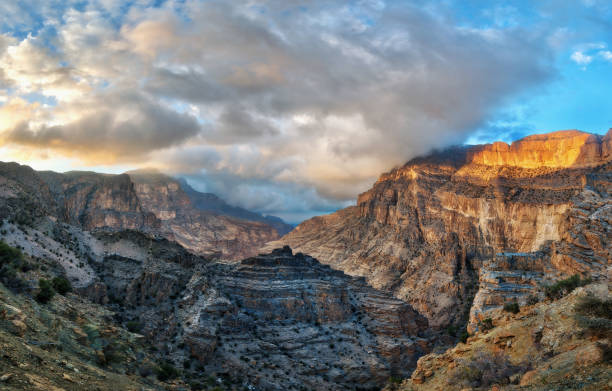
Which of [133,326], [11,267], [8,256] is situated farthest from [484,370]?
[133,326]

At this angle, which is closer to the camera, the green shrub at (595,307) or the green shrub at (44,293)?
the green shrub at (595,307)

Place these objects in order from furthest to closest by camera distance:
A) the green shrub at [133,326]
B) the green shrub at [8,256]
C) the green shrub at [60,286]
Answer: the green shrub at [133,326] < the green shrub at [60,286] < the green shrub at [8,256]

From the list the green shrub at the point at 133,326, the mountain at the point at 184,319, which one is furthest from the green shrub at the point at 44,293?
the green shrub at the point at 133,326

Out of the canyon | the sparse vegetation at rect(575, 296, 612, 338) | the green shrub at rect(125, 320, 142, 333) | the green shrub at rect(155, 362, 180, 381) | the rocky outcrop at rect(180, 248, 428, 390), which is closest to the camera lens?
the sparse vegetation at rect(575, 296, 612, 338)

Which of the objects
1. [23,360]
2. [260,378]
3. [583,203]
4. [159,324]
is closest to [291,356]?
[260,378]

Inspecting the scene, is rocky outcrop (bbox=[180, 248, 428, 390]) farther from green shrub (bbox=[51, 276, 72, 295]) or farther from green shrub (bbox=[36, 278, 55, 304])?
green shrub (bbox=[36, 278, 55, 304])

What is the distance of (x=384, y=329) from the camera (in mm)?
96375

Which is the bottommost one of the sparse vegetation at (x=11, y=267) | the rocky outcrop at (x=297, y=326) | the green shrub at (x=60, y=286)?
the rocky outcrop at (x=297, y=326)

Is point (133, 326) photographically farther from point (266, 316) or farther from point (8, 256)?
point (266, 316)

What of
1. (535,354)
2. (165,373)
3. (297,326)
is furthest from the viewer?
(297,326)

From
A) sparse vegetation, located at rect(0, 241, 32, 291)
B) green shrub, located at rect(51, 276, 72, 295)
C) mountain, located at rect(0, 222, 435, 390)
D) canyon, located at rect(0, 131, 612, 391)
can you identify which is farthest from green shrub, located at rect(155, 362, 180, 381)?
sparse vegetation, located at rect(0, 241, 32, 291)

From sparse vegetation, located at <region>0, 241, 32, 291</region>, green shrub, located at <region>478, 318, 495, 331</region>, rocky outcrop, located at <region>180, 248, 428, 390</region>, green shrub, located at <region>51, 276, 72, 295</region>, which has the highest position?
sparse vegetation, located at <region>0, 241, 32, 291</region>

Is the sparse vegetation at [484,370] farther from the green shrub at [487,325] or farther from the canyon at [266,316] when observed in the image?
the green shrub at [487,325]

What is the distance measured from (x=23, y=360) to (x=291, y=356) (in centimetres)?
6259
